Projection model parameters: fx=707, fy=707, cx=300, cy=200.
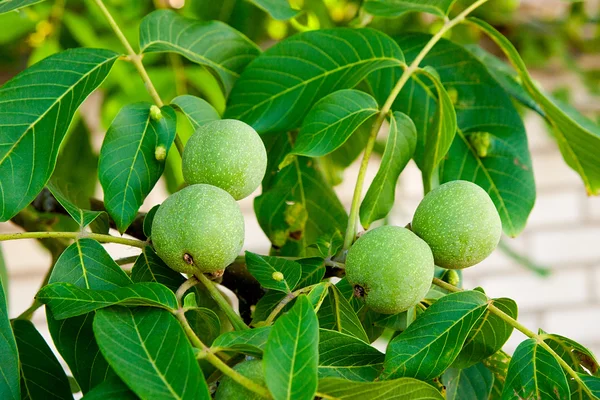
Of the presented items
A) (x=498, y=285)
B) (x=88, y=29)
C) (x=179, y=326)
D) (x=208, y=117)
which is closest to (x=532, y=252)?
(x=498, y=285)

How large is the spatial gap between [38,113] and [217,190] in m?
0.21

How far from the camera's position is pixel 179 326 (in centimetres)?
51

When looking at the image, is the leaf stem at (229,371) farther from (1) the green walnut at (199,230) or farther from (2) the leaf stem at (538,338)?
(2) the leaf stem at (538,338)

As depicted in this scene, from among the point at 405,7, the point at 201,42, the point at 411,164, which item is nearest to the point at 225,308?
the point at 201,42

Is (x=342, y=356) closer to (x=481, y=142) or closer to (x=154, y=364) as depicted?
(x=154, y=364)

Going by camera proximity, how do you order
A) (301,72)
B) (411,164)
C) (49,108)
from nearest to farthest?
(49,108) → (301,72) → (411,164)

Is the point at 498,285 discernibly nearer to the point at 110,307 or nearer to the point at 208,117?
the point at 208,117

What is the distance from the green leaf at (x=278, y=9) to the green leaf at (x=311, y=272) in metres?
0.33

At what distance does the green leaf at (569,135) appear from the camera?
82 centimetres

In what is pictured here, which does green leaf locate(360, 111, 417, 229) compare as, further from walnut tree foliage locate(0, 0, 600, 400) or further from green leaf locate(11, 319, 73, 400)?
green leaf locate(11, 319, 73, 400)

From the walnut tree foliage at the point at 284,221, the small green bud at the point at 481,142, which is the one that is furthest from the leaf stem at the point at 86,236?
the small green bud at the point at 481,142

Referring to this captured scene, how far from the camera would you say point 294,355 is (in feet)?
1.52

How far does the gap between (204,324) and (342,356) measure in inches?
5.3

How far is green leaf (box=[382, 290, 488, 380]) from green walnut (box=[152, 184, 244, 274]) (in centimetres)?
15
